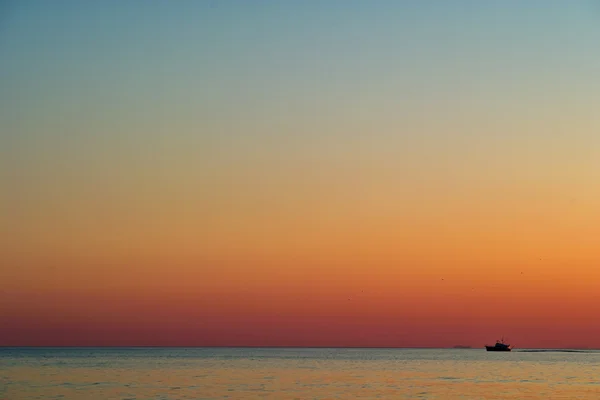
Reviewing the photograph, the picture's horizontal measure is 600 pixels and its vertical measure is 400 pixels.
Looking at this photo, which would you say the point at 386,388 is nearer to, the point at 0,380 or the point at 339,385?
the point at 339,385

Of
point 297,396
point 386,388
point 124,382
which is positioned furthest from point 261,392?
point 124,382

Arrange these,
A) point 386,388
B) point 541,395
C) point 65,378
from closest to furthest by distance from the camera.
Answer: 1. point 541,395
2. point 386,388
3. point 65,378

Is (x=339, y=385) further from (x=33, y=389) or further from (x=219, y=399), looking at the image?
(x=33, y=389)

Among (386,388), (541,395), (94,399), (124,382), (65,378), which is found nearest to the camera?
(94,399)

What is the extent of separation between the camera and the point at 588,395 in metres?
83.3

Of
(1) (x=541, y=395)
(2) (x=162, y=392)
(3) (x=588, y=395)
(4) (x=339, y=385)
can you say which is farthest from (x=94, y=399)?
(3) (x=588, y=395)

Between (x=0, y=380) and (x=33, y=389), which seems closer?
(x=33, y=389)

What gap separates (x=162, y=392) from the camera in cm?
8338

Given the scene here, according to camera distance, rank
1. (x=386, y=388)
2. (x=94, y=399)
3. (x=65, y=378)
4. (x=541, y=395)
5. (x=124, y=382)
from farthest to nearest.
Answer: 1. (x=65, y=378)
2. (x=124, y=382)
3. (x=386, y=388)
4. (x=541, y=395)
5. (x=94, y=399)

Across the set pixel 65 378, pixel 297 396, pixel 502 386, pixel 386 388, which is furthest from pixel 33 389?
pixel 502 386

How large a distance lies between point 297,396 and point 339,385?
1802cm

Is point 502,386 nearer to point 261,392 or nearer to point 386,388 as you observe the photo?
point 386,388

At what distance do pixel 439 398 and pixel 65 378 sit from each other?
2099 inches

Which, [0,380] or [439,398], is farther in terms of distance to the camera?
[0,380]
